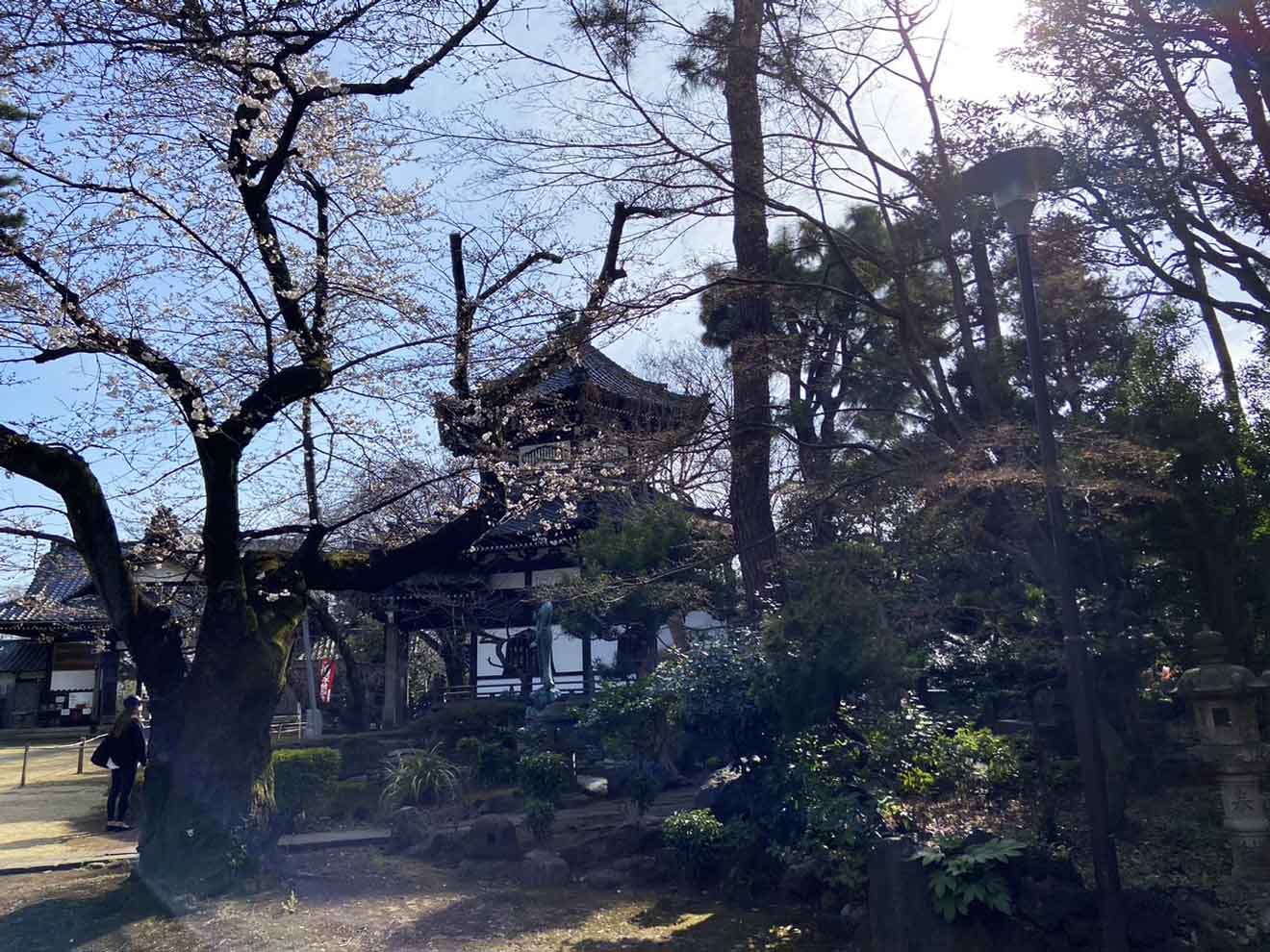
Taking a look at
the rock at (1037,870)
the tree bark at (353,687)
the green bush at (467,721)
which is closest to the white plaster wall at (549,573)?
the tree bark at (353,687)

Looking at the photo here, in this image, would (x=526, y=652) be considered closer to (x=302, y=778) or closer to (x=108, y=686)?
(x=302, y=778)

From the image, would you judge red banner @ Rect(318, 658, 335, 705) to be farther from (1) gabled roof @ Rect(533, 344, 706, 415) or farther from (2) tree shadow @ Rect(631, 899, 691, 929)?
(2) tree shadow @ Rect(631, 899, 691, 929)

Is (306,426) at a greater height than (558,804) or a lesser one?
greater

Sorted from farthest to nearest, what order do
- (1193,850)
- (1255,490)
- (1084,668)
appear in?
1. (1255,490)
2. (1193,850)
3. (1084,668)

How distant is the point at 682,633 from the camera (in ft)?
45.4

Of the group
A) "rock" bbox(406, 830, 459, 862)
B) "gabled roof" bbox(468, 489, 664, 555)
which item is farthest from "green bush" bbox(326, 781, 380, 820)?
"gabled roof" bbox(468, 489, 664, 555)

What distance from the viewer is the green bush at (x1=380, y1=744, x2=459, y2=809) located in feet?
31.0

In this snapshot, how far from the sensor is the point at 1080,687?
4.67m

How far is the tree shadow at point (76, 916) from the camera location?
5.67 metres

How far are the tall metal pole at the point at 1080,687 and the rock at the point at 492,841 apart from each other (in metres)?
4.49

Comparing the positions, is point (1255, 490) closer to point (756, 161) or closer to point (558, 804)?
point (756, 161)

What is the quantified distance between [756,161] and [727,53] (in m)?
1.05

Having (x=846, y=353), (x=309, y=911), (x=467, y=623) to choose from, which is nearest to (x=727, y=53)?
(x=846, y=353)

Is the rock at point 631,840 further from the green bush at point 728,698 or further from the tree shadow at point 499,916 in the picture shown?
the green bush at point 728,698
